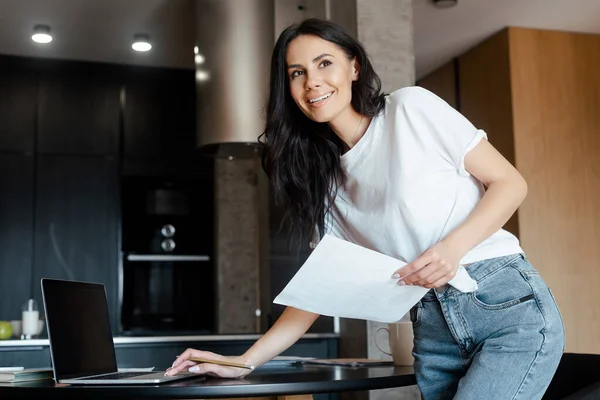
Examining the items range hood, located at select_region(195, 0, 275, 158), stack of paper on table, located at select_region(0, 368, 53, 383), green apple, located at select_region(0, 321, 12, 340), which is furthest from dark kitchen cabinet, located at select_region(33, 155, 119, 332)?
stack of paper on table, located at select_region(0, 368, 53, 383)

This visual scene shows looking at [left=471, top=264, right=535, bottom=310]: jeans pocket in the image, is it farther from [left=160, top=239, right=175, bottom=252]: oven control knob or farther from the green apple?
[left=160, top=239, right=175, bottom=252]: oven control knob

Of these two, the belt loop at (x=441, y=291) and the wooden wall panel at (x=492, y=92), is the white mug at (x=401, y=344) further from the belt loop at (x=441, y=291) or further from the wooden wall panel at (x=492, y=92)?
the wooden wall panel at (x=492, y=92)

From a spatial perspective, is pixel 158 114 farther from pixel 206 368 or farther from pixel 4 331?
pixel 206 368

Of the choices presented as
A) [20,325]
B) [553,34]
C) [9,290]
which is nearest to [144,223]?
[9,290]

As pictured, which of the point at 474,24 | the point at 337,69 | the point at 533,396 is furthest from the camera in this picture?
the point at 474,24

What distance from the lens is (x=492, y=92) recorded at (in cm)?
518

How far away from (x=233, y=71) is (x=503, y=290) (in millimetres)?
2614

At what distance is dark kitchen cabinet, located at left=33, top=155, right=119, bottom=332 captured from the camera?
5.18 metres

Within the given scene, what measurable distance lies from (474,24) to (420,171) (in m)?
3.91

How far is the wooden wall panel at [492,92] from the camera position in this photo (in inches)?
196

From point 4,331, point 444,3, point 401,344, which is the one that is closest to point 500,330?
point 401,344

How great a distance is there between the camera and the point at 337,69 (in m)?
1.36

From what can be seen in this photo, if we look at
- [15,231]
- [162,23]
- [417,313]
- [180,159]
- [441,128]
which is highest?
[162,23]

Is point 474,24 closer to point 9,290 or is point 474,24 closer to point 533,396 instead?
point 9,290
